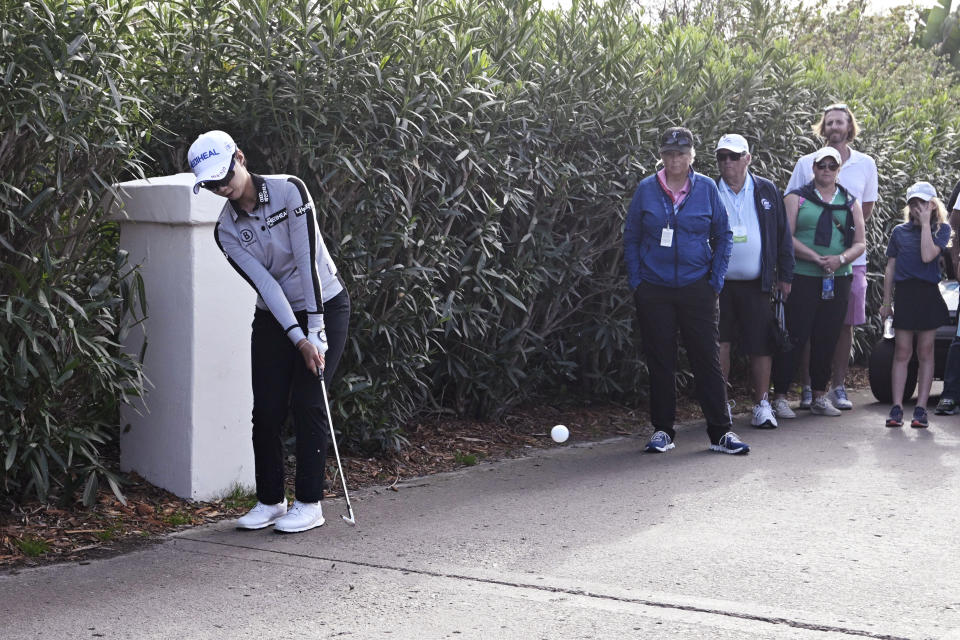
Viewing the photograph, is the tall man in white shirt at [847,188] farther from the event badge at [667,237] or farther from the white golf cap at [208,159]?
the white golf cap at [208,159]

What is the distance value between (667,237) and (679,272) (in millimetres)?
242

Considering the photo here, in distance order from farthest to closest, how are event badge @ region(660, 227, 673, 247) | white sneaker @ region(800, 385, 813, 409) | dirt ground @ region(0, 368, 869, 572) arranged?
white sneaker @ region(800, 385, 813, 409) → event badge @ region(660, 227, 673, 247) → dirt ground @ region(0, 368, 869, 572)

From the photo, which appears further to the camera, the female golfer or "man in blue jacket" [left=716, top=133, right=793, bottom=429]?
"man in blue jacket" [left=716, top=133, right=793, bottom=429]

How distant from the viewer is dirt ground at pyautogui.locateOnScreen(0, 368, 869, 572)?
18.4 feet

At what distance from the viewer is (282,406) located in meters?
6.04

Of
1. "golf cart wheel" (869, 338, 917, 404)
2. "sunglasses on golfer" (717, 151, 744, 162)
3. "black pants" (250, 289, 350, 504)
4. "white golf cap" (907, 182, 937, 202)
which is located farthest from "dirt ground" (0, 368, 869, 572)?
"white golf cap" (907, 182, 937, 202)

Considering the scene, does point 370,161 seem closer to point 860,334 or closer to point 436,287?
point 436,287

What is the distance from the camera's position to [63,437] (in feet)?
19.4

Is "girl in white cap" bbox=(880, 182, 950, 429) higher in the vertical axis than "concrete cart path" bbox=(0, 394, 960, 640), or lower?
higher

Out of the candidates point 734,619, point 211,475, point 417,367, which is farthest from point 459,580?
point 417,367

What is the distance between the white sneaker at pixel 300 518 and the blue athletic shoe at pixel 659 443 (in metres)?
2.79

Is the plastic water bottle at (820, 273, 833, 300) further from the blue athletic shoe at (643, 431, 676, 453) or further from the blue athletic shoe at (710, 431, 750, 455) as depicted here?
the blue athletic shoe at (643, 431, 676, 453)

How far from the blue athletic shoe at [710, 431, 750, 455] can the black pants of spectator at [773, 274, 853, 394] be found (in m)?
1.82

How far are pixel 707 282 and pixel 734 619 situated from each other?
3804 mm
